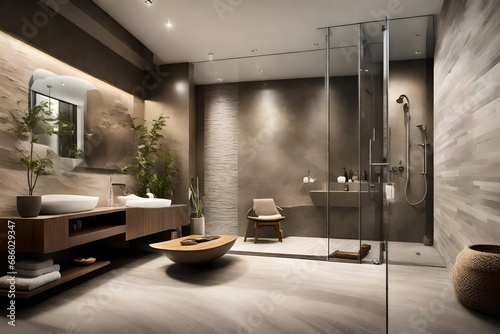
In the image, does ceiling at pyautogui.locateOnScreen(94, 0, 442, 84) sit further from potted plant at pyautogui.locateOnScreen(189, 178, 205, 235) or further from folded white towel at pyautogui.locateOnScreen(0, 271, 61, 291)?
folded white towel at pyautogui.locateOnScreen(0, 271, 61, 291)

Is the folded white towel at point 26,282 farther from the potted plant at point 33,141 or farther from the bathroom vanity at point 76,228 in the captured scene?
the potted plant at point 33,141

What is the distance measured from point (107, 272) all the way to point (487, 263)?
3432mm

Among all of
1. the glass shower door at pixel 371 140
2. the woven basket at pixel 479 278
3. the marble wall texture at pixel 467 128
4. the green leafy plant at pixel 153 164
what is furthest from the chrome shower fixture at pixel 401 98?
the green leafy plant at pixel 153 164

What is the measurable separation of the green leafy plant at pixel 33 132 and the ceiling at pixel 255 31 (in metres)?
1.39

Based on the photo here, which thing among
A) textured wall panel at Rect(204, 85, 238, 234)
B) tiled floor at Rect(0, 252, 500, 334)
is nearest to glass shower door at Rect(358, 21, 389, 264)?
tiled floor at Rect(0, 252, 500, 334)

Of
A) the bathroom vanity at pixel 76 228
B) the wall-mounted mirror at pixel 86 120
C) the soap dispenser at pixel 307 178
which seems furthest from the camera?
the soap dispenser at pixel 307 178

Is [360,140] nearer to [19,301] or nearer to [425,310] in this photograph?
[425,310]

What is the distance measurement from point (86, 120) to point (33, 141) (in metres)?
0.80

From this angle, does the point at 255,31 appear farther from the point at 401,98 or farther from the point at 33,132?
the point at 33,132

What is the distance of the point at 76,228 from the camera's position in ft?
10.4

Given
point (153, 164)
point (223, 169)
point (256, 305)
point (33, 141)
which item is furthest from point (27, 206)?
point (223, 169)

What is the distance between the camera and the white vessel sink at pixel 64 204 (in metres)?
2.86

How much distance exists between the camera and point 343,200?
4348 mm

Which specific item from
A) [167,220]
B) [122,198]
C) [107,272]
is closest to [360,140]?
[167,220]
